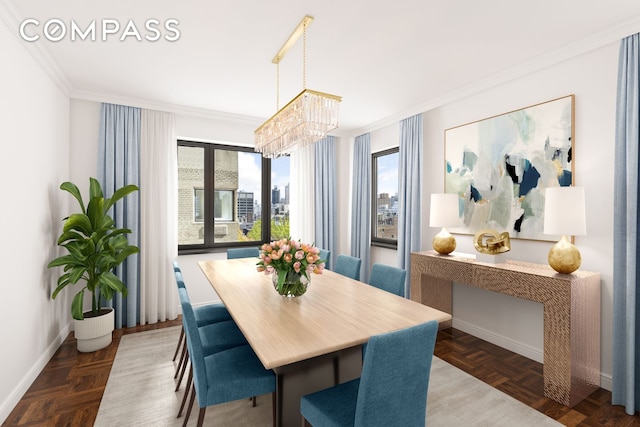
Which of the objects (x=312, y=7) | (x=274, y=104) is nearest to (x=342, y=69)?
(x=312, y=7)

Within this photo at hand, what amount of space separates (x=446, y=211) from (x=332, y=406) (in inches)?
96.7

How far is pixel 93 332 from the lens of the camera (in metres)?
3.05

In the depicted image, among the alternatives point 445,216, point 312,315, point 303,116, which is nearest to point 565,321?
point 445,216

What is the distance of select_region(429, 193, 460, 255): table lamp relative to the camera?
330cm

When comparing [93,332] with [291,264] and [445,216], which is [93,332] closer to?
[291,264]

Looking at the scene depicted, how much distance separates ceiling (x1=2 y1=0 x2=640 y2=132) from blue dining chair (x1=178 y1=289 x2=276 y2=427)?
194cm

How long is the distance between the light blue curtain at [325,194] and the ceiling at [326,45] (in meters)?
1.48

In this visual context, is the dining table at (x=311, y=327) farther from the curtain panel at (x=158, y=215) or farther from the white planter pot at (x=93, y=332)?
the curtain panel at (x=158, y=215)

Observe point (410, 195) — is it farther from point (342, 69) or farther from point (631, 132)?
point (631, 132)

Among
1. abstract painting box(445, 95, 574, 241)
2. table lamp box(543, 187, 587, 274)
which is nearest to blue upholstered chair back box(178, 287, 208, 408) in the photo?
table lamp box(543, 187, 587, 274)

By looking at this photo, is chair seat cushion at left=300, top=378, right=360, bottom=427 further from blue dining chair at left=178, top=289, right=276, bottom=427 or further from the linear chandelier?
the linear chandelier

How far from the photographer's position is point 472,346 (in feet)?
10.4

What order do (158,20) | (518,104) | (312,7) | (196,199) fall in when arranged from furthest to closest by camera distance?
(196,199) → (518,104) → (158,20) → (312,7)

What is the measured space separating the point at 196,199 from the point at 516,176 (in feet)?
13.0
